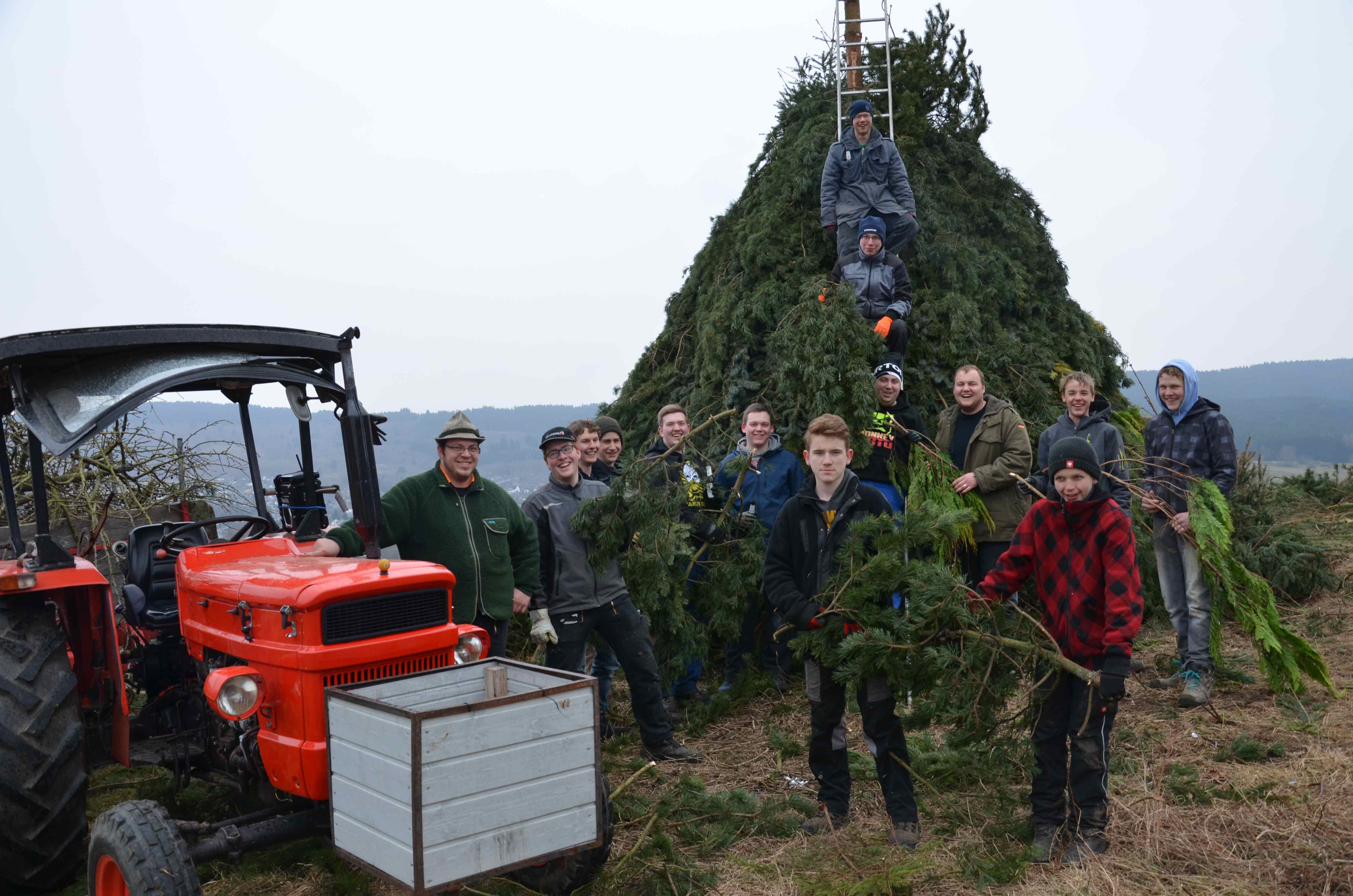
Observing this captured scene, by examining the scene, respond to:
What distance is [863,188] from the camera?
835 centimetres

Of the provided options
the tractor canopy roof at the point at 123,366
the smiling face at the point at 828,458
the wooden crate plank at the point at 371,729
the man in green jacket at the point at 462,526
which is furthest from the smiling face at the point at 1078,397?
the wooden crate plank at the point at 371,729

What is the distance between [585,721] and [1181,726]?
159 inches

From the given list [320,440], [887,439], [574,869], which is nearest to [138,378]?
[320,440]

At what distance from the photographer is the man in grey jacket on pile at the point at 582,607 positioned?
19.0 feet

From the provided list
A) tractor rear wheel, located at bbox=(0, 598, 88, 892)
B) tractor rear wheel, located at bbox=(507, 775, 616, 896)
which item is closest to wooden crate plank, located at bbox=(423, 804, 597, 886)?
tractor rear wheel, located at bbox=(507, 775, 616, 896)

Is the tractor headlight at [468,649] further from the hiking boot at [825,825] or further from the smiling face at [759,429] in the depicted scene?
the smiling face at [759,429]

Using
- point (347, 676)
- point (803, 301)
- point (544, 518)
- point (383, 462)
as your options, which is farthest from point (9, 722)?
point (803, 301)

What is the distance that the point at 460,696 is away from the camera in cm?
367

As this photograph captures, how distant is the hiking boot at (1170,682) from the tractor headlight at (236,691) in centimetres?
548

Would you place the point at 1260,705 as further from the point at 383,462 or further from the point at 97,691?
the point at 97,691

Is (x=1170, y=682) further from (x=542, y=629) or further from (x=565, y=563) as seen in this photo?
(x=542, y=629)

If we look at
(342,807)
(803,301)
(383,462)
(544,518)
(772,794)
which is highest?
(803,301)

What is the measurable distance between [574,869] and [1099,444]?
13.7 feet

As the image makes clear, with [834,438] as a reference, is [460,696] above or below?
below
